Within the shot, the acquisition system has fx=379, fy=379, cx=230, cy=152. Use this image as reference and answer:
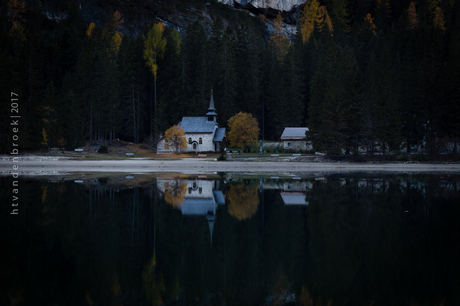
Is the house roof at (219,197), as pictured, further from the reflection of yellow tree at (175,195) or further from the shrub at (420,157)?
the shrub at (420,157)

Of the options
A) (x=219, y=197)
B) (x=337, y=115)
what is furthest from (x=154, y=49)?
(x=219, y=197)

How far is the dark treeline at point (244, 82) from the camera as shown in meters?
50.4

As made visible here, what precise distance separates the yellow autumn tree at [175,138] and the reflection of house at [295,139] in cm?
1799

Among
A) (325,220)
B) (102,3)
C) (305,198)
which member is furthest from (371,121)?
(102,3)

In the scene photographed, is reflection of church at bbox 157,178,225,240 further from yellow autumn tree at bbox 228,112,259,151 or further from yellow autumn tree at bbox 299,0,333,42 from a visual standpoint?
yellow autumn tree at bbox 299,0,333,42

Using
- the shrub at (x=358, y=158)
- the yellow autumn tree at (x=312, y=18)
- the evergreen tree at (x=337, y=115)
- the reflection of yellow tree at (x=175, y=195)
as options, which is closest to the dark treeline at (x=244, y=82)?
the evergreen tree at (x=337, y=115)

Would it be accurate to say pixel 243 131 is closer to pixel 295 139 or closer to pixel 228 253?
pixel 295 139

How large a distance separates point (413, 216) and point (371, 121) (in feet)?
130

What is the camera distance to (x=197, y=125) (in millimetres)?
67250

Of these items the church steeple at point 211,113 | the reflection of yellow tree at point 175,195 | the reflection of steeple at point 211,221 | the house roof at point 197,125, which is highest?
the church steeple at point 211,113

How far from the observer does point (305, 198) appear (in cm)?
1738

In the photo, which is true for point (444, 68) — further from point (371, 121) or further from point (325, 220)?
point (325, 220)

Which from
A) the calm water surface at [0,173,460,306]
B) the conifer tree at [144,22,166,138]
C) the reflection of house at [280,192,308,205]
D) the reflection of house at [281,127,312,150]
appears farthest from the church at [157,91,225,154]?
the calm water surface at [0,173,460,306]

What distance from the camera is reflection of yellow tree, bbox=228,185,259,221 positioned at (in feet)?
43.8
